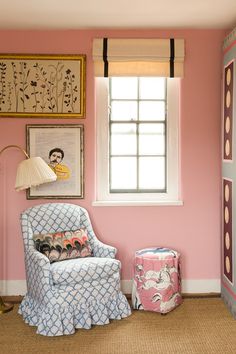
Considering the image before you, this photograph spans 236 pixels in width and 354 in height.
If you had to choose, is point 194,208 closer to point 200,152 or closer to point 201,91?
point 200,152

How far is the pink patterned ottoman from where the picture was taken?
13.2 feet

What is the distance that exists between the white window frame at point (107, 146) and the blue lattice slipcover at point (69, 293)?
0.70 metres

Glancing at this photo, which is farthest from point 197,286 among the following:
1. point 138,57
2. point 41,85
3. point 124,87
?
point 41,85

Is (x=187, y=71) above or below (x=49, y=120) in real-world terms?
above

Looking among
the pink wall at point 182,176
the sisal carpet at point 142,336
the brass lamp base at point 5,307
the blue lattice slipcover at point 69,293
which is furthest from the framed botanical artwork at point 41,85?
the sisal carpet at point 142,336

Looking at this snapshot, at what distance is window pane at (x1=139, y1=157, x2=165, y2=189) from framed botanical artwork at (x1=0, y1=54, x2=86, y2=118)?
86cm

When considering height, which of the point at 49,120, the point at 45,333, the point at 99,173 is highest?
the point at 49,120

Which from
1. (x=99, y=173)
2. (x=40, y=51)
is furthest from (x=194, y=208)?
(x=40, y=51)

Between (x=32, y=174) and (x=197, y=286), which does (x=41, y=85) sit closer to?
A: (x=32, y=174)

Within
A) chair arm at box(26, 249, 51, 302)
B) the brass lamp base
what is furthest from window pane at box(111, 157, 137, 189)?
the brass lamp base

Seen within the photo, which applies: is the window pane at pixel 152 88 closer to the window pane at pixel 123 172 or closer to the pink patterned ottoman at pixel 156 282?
the window pane at pixel 123 172

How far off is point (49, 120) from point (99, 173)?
0.69m

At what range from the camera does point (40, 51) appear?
445cm

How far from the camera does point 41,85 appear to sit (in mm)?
A: 4438
